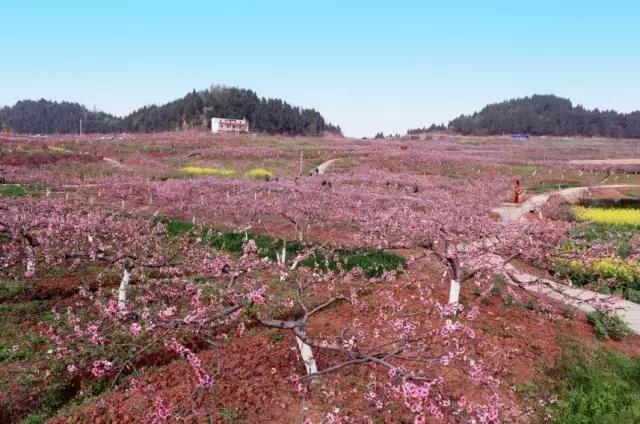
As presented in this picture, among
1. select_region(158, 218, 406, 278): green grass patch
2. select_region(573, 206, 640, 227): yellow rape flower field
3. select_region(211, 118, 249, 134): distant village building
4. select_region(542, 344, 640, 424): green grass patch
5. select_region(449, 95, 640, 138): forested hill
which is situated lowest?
select_region(542, 344, 640, 424): green grass patch

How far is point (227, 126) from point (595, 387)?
127366mm

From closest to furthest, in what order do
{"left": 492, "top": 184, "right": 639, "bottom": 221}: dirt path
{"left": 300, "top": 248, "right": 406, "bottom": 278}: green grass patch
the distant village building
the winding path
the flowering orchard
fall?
the flowering orchard
the winding path
{"left": 300, "top": 248, "right": 406, "bottom": 278}: green grass patch
{"left": 492, "top": 184, "right": 639, "bottom": 221}: dirt path
the distant village building

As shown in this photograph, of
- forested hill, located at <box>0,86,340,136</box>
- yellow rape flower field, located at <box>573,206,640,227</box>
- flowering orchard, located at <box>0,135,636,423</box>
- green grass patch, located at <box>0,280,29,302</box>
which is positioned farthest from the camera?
forested hill, located at <box>0,86,340,136</box>

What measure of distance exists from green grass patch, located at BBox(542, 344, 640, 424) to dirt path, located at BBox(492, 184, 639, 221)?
13701 mm

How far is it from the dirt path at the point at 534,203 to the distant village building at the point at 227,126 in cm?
10004

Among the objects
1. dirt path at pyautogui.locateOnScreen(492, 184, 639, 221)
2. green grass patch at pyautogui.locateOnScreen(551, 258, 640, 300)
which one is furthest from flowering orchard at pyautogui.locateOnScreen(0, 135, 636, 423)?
dirt path at pyautogui.locateOnScreen(492, 184, 639, 221)

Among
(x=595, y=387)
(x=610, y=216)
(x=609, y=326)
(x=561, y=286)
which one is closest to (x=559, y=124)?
(x=610, y=216)

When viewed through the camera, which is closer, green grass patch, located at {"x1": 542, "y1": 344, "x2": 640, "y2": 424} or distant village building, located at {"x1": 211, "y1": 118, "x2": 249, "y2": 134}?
green grass patch, located at {"x1": 542, "y1": 344, "x2": 640, "y2": 424}

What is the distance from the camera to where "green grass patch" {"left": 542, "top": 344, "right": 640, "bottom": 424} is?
713 cm

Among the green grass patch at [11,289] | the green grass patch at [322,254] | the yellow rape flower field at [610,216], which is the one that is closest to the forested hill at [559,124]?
the yellow rape flower field at [610,216]

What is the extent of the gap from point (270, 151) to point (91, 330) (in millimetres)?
57099

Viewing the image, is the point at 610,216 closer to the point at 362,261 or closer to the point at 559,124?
the point at 362,261

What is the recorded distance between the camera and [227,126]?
128625 mm

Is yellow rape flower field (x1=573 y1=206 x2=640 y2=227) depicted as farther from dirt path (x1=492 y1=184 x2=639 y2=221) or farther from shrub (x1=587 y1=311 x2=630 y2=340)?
shrub (x1=587 y1=311 x2=630 y2=340)
